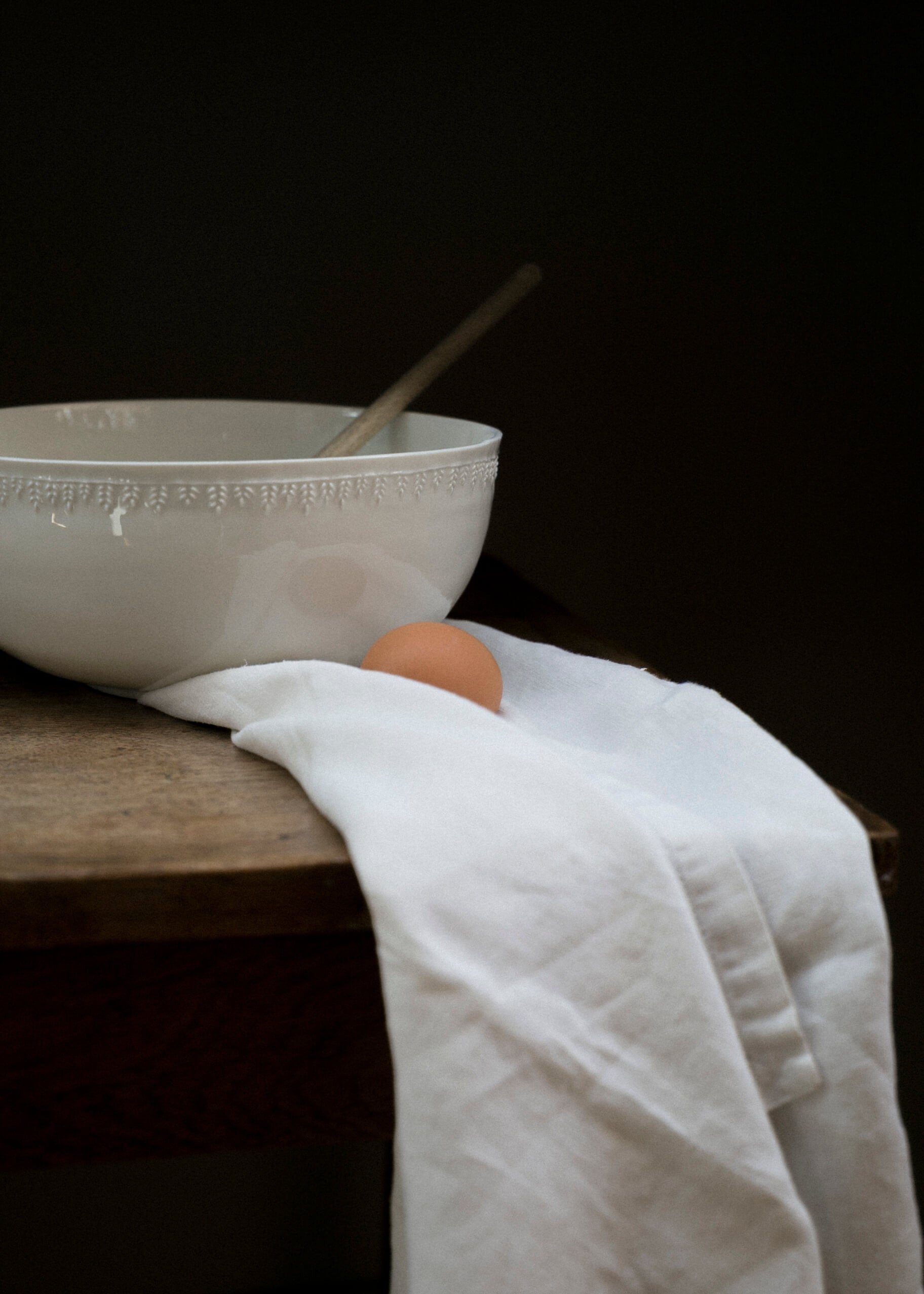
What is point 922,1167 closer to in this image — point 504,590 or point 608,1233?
point 504,590

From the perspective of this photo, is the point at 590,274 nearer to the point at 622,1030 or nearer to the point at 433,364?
the point at 433,364

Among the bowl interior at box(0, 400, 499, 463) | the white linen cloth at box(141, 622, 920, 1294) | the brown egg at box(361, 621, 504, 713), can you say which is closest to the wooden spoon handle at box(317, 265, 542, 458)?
the bowl interior at box(0, 400, 499, 463)

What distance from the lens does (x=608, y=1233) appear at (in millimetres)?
372

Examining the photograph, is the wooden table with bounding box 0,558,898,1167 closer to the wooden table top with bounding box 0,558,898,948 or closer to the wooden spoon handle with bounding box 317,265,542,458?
the wooden table top with bounding box 0,558,898,948

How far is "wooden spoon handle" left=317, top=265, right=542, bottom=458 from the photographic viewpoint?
64 centimetres

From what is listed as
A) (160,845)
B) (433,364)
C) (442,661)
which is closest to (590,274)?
(433,364)

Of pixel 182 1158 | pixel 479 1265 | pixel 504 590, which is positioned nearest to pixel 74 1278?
pixel 182 1158

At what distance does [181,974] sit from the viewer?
1.34 feet

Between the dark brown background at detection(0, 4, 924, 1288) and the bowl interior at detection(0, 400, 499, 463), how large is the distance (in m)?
0.22

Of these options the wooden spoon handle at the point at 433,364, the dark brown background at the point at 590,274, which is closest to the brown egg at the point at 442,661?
the wooden spoon handle at the point at 433,364

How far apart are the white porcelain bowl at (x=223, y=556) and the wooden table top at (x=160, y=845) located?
0.05m

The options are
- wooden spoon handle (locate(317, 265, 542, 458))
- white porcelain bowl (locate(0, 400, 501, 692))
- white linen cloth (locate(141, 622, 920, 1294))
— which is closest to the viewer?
white linen cloth (locate(141, 622, 920, 1294))

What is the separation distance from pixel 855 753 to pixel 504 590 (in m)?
0.45

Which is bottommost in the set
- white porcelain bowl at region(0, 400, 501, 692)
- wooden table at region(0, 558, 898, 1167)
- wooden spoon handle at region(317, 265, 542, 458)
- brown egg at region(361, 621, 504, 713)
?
wooden table at region(0, 558, 898, 1167)
